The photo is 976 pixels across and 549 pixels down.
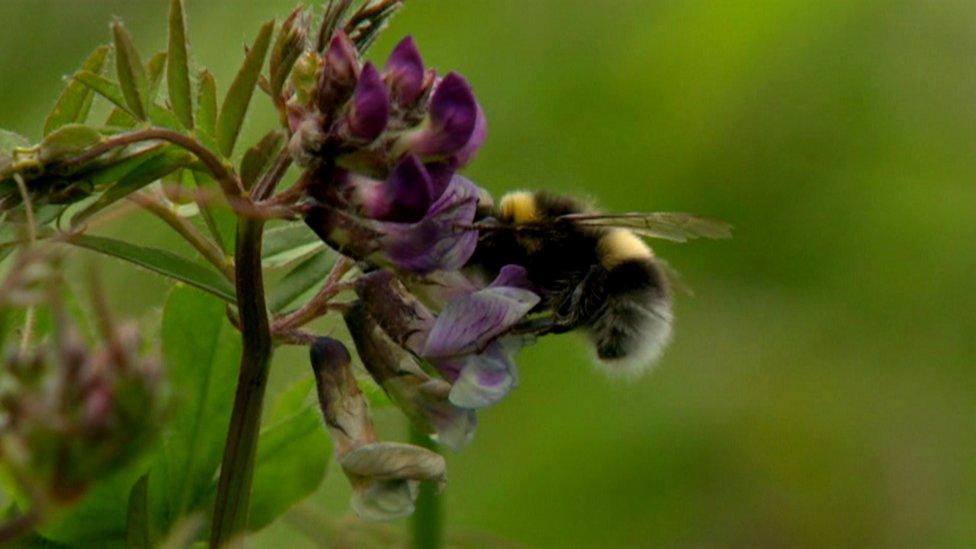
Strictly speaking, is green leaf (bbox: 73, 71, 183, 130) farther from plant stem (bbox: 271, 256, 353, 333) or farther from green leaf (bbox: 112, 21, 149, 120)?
plant stem (bbox: 271, 256, 353, 333)

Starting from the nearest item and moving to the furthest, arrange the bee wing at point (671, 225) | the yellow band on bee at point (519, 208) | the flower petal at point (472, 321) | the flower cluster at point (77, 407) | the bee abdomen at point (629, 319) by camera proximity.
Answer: the flower cluster at point (77, 407) < the flower petal at point (472, 321) < the bee wing at point (671, 225) < the yellow band on bee at point (519, 208) < the bee abdomen at point (629, 319)

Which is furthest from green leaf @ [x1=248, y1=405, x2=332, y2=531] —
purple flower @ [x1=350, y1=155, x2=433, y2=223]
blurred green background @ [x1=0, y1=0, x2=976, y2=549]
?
blurred green background @ [x1=0, y1=0, x2=976, y2=549]

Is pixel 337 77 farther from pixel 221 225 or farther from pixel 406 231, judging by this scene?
pixel 221 225

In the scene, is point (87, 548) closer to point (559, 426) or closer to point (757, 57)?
point (559, 426)

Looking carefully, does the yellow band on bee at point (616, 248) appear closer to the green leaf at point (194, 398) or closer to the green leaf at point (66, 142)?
the green leaf at point (194, 398)

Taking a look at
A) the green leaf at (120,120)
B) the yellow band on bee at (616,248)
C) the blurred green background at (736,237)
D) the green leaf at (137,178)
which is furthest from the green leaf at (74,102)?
the blurred green background at (736,237)

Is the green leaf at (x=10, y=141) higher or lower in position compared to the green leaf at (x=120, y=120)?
lower

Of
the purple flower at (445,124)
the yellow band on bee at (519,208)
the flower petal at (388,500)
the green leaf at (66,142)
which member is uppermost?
the yellow band on bee at (519,208)
